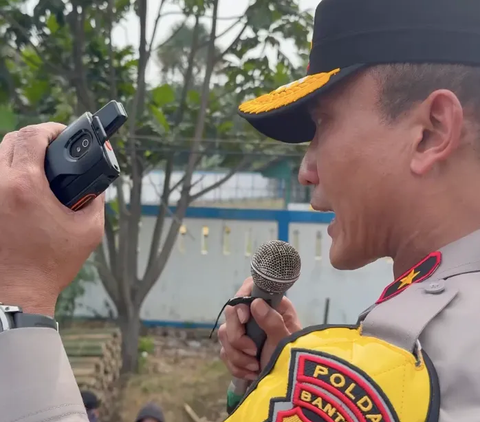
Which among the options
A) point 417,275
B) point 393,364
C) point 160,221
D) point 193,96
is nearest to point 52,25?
point 193,96

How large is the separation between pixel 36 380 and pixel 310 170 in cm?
48

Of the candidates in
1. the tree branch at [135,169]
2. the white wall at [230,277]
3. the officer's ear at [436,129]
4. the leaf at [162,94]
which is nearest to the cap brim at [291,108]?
the officer's ear at [436,129]

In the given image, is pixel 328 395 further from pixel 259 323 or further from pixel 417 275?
pixel 259 323

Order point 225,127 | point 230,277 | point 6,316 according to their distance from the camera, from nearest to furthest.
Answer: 1. point 6,316
2. point 225,127
3. point 230,277

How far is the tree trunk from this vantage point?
480 centimetres

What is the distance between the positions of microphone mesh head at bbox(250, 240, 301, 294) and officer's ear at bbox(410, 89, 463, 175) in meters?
0.46

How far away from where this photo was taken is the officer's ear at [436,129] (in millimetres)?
708

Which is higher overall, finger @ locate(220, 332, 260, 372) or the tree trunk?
finger @ locate(220, 332, 260, 372)

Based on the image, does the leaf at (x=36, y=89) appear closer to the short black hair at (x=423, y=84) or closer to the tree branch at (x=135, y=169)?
the tree branch at (x=135, y=169)

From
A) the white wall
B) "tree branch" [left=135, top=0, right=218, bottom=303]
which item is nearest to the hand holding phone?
"tree branch" [left=135, top=0, right=218, bottom=303]

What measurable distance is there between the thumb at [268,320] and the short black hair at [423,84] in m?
0.46

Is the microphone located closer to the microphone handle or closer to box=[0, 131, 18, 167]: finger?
the microphone handle

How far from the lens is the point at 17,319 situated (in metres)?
0.68

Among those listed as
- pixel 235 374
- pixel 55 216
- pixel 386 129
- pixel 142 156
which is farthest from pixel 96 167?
pixel 142 156
